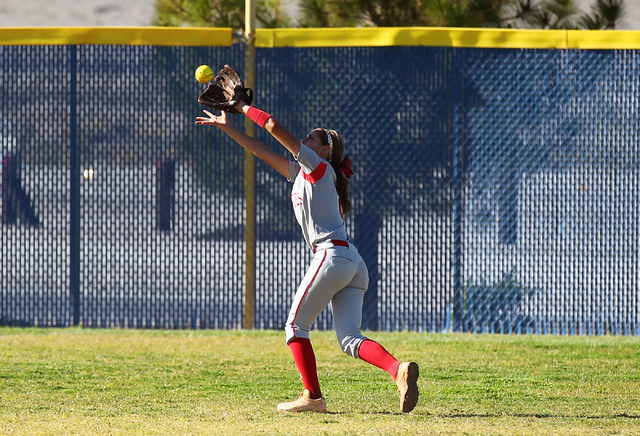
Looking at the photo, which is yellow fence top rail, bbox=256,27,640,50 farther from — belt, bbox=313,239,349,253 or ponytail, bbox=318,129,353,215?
belt, bbox=313,239,349,253

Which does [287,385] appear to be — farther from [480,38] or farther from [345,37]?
[480,38]

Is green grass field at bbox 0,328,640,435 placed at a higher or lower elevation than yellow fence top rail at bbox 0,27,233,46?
lower

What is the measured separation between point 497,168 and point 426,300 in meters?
1.37

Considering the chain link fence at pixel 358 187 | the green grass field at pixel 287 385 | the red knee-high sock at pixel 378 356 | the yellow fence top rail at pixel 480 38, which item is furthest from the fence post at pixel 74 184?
the red knee-high sock at pixel 378 356

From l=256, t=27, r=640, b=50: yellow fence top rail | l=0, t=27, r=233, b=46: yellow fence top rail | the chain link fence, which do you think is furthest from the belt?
l=0, t=27, r=233, b=46: yellow fence top rail

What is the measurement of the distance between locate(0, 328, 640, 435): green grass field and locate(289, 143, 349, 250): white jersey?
38.6 inches

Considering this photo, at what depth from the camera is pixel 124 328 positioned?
773 centimetres

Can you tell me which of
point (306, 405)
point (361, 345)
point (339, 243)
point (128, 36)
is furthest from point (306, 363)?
point (128, 36)

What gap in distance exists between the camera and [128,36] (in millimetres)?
7625

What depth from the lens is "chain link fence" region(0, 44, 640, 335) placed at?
7.58 meters

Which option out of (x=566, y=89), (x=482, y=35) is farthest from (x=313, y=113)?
(x=566, y=89)

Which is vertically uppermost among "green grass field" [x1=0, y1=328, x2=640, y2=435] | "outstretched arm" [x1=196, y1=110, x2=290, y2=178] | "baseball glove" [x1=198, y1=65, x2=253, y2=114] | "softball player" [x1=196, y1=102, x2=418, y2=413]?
"baseball glove" [x1=198, y1=65, x2=253, y2=114]

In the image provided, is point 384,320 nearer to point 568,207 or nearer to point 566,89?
point 568,207

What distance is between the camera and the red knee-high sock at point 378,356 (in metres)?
4.35
